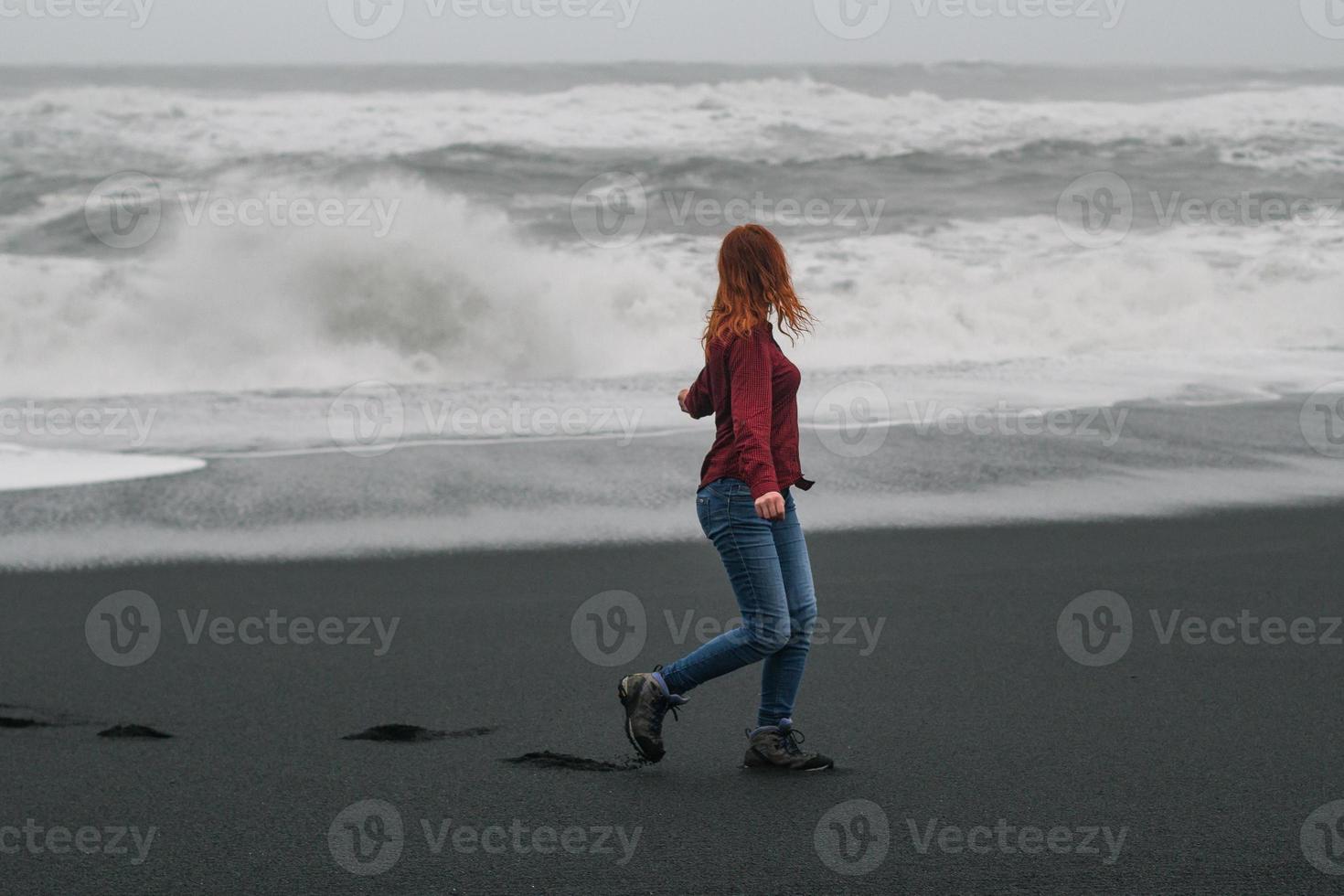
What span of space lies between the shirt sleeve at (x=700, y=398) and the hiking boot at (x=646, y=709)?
83cm

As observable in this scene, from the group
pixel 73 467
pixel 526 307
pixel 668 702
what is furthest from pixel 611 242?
pixel 668 702

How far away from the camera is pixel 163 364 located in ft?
50.2

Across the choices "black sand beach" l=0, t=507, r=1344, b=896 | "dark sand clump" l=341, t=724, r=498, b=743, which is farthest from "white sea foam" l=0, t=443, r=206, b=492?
"dark sand clump" l=341, t=724, r=498, b=743

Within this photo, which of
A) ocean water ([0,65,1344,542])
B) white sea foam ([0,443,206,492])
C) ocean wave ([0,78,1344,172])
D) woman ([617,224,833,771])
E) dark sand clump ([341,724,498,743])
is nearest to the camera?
woman ([617,224,833,771])

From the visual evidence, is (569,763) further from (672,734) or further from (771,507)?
(771,507)

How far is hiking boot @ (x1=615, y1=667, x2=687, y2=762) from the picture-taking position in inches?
159

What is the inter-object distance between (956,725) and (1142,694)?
2.54 feet

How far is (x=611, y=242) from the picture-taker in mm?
20500

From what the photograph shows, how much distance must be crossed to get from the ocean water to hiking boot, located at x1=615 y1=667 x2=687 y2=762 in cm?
576

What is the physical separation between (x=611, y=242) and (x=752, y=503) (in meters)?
16.9

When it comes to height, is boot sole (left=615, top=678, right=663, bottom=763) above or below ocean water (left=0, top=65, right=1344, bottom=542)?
below

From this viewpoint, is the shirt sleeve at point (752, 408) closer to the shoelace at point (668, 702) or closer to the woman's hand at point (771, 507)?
the woman's hand at point (771, 507)

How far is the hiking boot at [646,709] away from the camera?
4.03m

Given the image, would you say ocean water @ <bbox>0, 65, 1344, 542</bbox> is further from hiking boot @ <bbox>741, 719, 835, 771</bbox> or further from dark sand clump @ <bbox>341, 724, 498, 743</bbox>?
hiking boot @ <bbox>741, 719, 835, 771</bbox>
